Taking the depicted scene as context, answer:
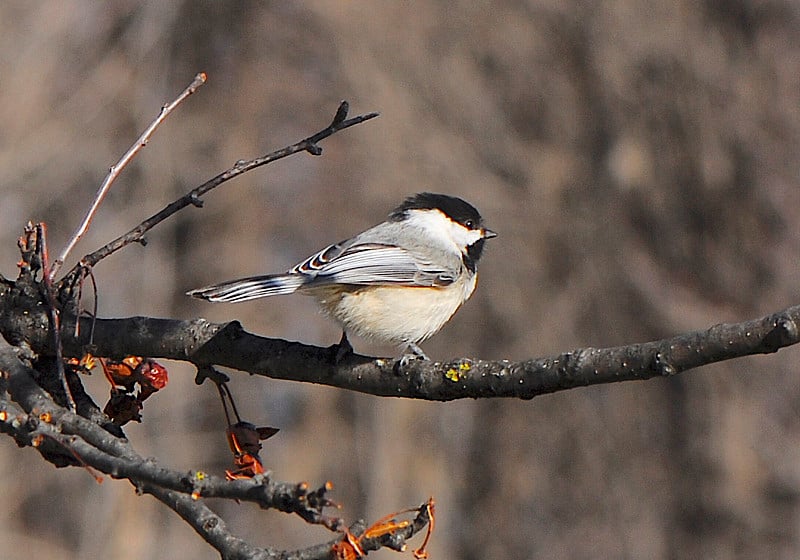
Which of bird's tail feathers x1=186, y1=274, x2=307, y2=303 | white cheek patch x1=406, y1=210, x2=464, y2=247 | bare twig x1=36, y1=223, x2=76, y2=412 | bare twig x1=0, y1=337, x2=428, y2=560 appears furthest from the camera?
white cheek patch x1=406, y1=210, x2=464, y2=247

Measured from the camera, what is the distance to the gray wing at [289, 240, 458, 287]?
3.79 m

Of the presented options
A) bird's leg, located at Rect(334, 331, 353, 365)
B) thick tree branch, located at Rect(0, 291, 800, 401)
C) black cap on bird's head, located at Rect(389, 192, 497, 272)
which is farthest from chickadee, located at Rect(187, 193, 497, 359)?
thick tree branch, located at Rect(0, 291, 800, 401)

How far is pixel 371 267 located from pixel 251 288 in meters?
0.69

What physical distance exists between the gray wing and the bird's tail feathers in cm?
9

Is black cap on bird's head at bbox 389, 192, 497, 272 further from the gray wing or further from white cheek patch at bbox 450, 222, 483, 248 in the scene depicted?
the gray wing

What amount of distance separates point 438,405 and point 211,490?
29.6 feet

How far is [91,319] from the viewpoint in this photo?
2.74 metres

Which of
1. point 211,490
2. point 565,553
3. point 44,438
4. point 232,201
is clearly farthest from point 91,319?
point 232,201

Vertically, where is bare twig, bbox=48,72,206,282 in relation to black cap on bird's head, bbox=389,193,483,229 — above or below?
below

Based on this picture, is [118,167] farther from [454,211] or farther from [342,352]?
[454,211]

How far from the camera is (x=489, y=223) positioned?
9.40 metres

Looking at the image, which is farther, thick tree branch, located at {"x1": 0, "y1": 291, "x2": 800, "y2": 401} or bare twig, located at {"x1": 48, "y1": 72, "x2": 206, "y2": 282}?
bare twig, located at {"x1": 48, "y1": 72, "x2": 206, "y2": 282}

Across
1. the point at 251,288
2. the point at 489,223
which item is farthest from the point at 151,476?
the point at 489,223

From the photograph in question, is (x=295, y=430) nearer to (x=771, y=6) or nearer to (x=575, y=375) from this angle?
(x=771, y=6)
